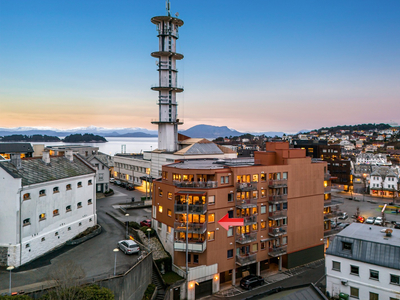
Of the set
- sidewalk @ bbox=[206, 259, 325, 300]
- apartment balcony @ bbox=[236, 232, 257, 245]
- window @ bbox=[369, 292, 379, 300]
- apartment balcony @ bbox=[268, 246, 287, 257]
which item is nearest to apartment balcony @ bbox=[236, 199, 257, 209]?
apartment balcony @ bbox=[236, 232, 257, 245]

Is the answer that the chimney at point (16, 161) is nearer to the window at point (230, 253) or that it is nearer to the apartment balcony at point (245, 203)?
the apartment balcony at point (245, 203)

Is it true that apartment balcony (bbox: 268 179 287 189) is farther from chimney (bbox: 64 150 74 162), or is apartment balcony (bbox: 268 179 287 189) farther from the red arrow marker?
chimney (bbox: 64 150 74 162)

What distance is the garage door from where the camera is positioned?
34750 millimetres

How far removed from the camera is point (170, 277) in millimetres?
34312

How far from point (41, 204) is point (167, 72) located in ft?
180

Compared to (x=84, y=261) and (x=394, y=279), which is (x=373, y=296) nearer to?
(x=394, y=279)

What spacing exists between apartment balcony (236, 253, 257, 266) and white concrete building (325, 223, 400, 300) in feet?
31.7

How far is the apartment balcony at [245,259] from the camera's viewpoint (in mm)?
36569

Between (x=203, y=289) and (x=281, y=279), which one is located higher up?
(x=203, y=289)

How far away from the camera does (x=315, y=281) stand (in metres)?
38.3

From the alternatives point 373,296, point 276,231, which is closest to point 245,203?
point 276,231

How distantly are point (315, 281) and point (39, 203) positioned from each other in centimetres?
3794

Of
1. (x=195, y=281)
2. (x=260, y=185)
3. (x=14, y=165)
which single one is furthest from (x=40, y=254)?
(x=260, y=185)

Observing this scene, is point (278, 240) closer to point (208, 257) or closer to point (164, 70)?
point (208, 257)
